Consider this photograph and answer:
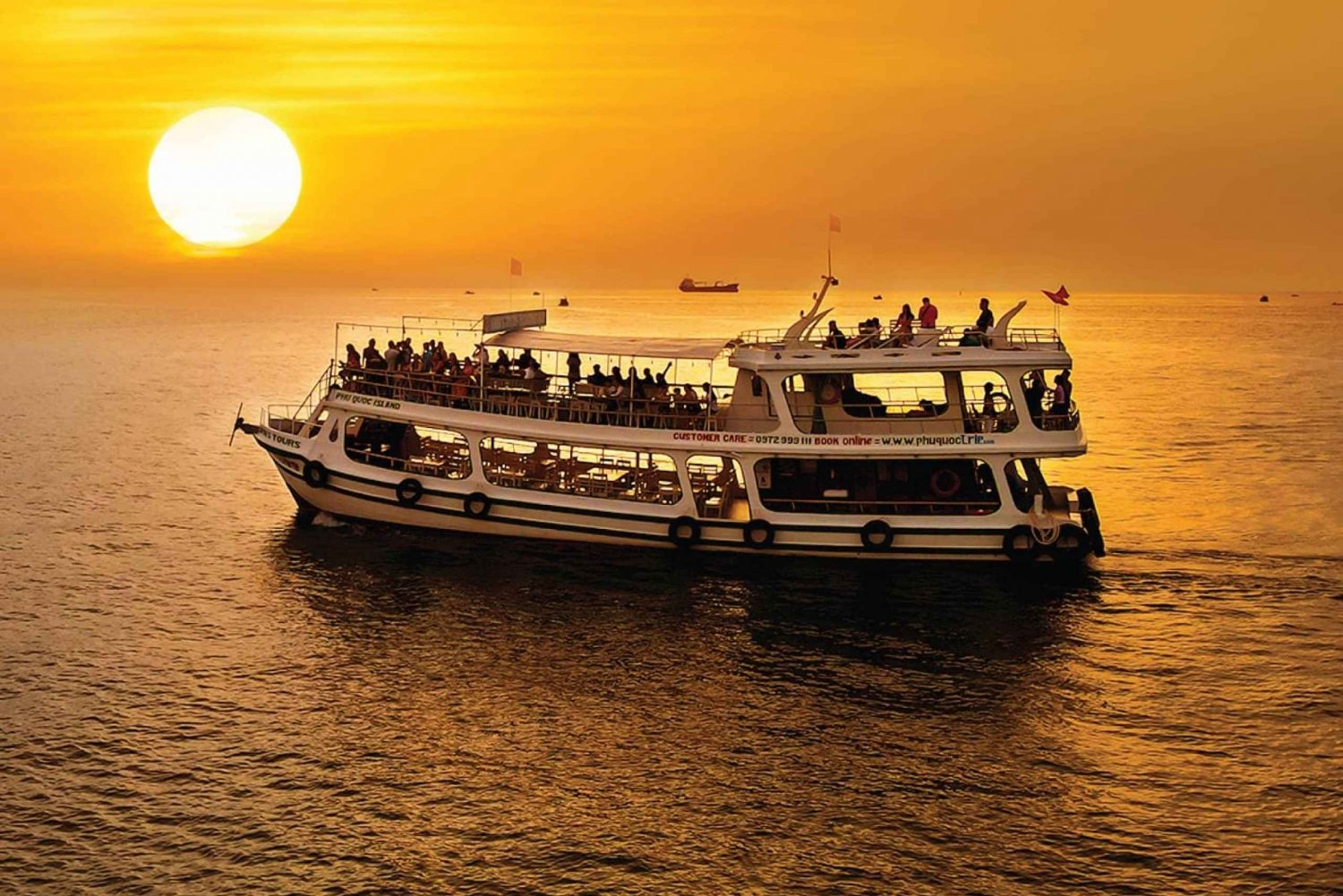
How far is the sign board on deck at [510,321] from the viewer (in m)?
42.0

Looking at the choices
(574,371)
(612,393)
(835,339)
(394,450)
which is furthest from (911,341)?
(394,450)

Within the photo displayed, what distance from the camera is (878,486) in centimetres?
3819

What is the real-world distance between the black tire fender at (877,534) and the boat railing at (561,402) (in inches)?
174

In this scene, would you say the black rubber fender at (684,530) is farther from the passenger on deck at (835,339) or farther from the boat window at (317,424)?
the boat window at (317,424)

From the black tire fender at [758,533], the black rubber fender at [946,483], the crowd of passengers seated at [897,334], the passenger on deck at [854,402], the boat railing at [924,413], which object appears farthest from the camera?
the passenger on deck at [854,402]

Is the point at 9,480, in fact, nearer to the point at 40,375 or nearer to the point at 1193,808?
the point at 1193,808

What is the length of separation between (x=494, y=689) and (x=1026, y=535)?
1649 centimetres

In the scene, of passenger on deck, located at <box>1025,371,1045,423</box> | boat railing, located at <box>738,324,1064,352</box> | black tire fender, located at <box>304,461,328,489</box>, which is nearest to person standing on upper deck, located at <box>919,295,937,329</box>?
boat railing, located at <box>738,324,1064,352</box>

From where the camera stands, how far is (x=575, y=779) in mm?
23562

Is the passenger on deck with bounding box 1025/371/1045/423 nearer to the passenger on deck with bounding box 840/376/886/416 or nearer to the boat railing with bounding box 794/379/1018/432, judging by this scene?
the boat railing with bounding box 794/379/1018/432

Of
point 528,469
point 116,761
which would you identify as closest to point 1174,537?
point 528,469

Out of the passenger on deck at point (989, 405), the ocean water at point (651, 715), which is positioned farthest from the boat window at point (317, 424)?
the passenger on deck at point (989, 405)

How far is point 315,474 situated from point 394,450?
259cm

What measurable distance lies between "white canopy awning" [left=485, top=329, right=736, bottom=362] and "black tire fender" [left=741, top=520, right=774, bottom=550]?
5.04 m
